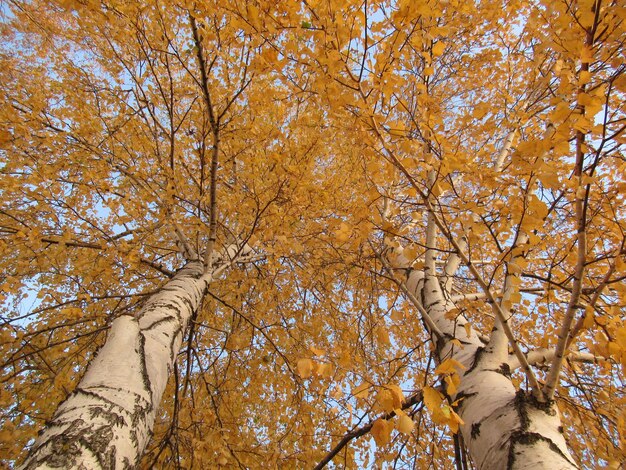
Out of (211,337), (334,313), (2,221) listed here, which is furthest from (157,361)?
(2,221)

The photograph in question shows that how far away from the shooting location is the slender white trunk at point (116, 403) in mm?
1029

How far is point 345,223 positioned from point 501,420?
3.84 ft

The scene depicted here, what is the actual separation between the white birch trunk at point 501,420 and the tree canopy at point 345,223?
1 centimetres

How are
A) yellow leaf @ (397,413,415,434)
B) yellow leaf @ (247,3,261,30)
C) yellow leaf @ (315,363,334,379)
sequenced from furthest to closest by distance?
yellow leaf @ (247,3,261,30), yellow leaf @ (315,363,334,379), yellow leaf @ (397,413,415,434)

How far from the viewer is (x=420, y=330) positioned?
11.9ft

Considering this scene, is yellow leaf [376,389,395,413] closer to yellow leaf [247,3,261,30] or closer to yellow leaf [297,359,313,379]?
yellow leaf [297,359,313,379]

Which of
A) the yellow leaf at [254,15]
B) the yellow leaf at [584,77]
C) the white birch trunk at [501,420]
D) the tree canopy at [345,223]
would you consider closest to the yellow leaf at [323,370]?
the tree canopy at [345,223]

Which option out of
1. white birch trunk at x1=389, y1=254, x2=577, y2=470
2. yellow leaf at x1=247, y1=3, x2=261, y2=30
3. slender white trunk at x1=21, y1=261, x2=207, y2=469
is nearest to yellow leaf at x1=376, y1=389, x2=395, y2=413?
white birch trunk at x1=389, y1=254, x2=577, y2=470

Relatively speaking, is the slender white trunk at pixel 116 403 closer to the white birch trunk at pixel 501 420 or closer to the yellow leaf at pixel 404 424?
the yellow leaf at pixel 404 424

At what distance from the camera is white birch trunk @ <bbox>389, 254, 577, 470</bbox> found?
1.09 m

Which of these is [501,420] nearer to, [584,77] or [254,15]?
[584,77]

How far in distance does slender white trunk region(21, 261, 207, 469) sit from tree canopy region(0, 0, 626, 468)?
0.20 meters

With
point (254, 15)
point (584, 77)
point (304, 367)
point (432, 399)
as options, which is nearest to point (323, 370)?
point (304, 367)

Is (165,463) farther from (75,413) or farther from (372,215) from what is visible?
(372,215)
